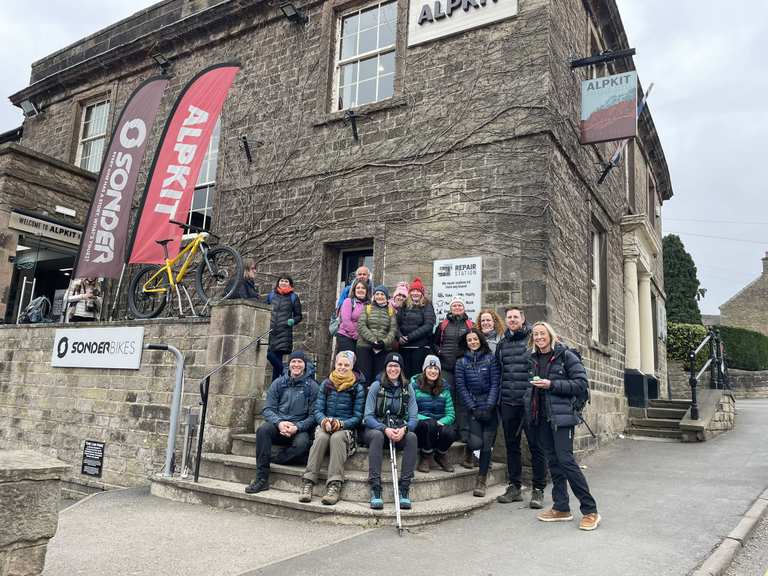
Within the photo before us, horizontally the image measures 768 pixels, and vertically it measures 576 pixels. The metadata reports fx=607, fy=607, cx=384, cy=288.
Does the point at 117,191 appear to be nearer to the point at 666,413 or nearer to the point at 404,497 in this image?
the point at 404,497

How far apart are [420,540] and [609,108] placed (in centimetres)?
759

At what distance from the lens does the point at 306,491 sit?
5746 mm

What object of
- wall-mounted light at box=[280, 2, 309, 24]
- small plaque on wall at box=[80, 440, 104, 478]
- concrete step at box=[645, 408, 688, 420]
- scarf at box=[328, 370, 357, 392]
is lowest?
small plaque on wall at box=[80, 440, 104, 478]

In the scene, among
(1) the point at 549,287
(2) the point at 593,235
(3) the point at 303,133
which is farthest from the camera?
(2) the point at 593,235

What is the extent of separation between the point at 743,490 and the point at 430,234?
16.5 ft

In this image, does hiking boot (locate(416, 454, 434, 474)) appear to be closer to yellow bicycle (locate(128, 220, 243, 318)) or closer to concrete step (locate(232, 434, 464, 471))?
concrete step (locate(232, 434, 464, 471))

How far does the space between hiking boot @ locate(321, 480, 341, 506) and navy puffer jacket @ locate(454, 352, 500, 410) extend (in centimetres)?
168

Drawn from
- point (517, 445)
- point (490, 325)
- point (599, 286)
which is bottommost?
point (517, 445)

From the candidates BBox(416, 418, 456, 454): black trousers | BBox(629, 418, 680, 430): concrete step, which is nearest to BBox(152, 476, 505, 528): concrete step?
BBox(416, 418, 456, 454): black trousers

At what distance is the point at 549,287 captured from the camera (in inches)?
321

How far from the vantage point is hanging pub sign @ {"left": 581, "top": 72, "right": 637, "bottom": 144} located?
30.7 feet

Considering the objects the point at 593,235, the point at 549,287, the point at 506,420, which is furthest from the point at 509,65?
the point at 506,420

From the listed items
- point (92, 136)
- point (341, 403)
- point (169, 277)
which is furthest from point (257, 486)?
point (92, 136)

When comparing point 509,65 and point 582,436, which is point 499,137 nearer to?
point 509,65
